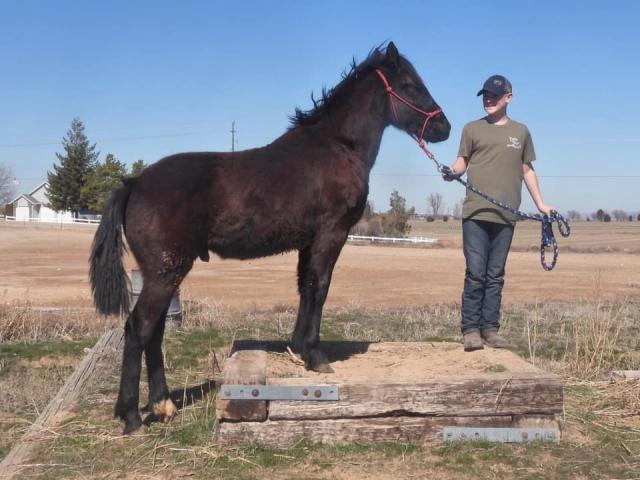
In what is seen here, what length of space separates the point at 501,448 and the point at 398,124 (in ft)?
9.23

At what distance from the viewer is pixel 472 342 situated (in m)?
5.80

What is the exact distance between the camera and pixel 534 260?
102ft

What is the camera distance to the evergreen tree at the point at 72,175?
2714 inches

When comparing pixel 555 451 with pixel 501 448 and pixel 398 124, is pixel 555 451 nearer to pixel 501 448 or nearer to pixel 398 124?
pixel 501 448

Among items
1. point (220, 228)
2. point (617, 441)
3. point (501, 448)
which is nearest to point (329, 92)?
point (220, 228)

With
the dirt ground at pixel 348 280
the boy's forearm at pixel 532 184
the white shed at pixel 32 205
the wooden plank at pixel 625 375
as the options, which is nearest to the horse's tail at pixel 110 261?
the boy's forearm at pixel 532 184

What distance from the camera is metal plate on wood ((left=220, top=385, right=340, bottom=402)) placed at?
459cm

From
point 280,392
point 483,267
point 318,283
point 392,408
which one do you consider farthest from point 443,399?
point 483,267

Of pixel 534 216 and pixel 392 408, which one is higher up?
pixel 534 216

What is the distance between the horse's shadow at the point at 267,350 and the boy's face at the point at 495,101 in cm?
261

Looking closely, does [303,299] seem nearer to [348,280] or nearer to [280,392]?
[280,392]

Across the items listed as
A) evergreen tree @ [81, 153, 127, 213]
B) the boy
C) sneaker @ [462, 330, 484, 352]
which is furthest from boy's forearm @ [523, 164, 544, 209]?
evergreen tree @ [81, 153, 127, 213]

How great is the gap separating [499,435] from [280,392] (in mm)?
1684

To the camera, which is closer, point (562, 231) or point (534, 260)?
point (562, 231)
